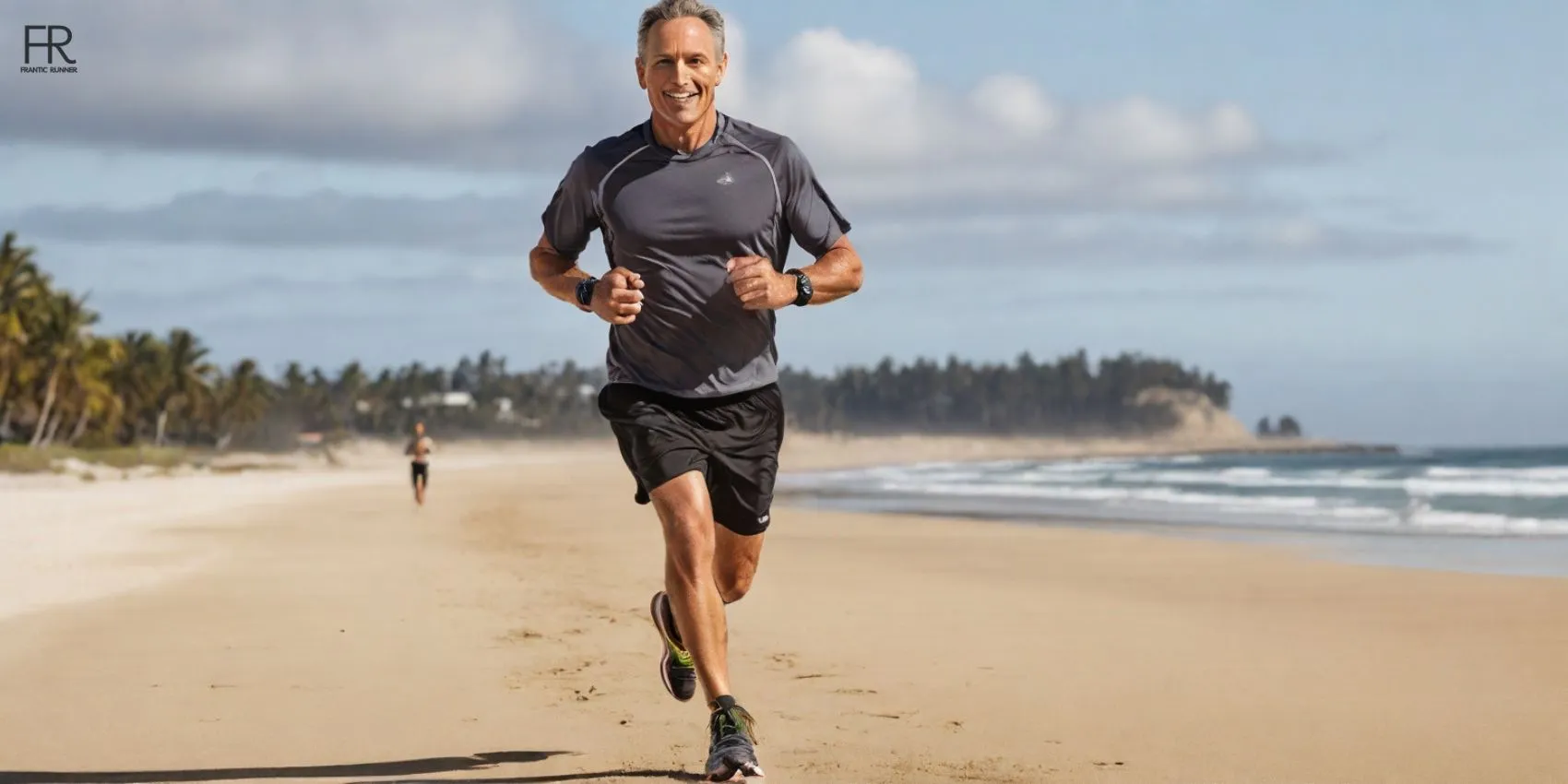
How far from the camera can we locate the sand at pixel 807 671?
530 cm

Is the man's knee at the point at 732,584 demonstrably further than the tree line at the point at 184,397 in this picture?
No

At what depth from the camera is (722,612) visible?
5023 millimetres

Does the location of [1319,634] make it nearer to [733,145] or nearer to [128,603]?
[733,145]

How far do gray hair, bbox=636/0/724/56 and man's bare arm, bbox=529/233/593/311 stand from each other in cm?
68

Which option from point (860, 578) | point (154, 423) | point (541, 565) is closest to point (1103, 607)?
point (860, 578)

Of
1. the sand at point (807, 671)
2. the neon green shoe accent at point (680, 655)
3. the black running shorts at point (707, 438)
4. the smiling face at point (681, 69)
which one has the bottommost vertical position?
the sand at point (807, 671)

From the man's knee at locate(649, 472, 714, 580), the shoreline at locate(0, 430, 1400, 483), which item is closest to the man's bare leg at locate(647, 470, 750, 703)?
the man's knee at locate(649, 472, 714, 580)

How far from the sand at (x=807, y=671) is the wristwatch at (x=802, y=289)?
56.4 inches

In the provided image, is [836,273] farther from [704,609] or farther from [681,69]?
[704,609]

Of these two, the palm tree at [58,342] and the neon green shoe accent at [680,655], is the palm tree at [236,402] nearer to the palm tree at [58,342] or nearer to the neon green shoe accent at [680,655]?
the palm tree at [58,342]

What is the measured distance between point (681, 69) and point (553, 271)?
2.55ft

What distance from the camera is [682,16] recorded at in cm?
465

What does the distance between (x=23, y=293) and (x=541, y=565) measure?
55.1 m

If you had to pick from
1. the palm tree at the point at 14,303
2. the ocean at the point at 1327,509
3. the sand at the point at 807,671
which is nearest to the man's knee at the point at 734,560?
the sand at the point at 807,671
